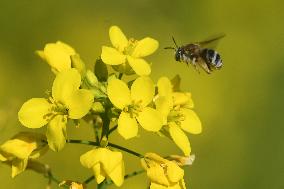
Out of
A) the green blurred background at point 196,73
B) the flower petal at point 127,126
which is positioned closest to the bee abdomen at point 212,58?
the flower petal at point 127,126

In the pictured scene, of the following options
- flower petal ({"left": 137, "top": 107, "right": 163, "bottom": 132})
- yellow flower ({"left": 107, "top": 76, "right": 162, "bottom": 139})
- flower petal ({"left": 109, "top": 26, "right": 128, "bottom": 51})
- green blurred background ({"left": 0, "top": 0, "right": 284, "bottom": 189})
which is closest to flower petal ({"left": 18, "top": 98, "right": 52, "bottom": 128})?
yellow flower ({"left": 107, "top": 76, "right": 162, "bottom": 139})

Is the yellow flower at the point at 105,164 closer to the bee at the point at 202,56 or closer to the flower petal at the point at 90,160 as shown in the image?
the flower petal at the point at 90,160

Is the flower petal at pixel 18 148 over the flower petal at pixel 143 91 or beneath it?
beneath

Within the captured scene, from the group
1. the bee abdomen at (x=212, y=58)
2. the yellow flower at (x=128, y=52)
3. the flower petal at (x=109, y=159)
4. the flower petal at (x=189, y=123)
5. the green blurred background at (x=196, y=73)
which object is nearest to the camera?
the flower petal at (x=109, y=159)

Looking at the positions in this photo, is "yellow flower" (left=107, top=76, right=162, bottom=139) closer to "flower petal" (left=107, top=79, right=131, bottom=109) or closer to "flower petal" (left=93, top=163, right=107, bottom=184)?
"flower petal" (left=107, top=79, right=131, bottom=109)

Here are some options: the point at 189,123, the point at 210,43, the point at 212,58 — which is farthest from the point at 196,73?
the point at 189,123

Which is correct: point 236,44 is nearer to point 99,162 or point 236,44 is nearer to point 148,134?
point 148,134
